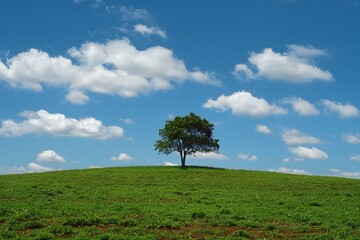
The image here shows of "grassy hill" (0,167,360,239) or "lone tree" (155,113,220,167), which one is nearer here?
"grassy hill" (0,167,360,239)

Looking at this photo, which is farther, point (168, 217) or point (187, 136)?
point (187, 136)

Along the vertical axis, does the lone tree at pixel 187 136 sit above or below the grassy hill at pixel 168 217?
above

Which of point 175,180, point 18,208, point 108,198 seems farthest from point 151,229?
point 175,180

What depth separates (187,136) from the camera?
8900 centimetres

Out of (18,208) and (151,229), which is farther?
(18,208)

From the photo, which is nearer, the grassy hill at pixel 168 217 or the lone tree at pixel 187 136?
the grassy hill at pixel 168 217

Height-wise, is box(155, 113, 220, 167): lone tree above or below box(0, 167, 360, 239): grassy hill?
above

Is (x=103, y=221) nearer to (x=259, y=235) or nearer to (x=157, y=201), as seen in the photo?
(x=259, y=235)

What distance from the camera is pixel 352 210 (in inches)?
1300

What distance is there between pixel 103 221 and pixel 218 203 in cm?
1347

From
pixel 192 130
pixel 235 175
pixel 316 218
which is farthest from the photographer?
pixel 192 130

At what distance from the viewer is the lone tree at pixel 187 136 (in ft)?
293

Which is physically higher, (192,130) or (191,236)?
(192,130)

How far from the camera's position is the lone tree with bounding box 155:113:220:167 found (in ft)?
293
